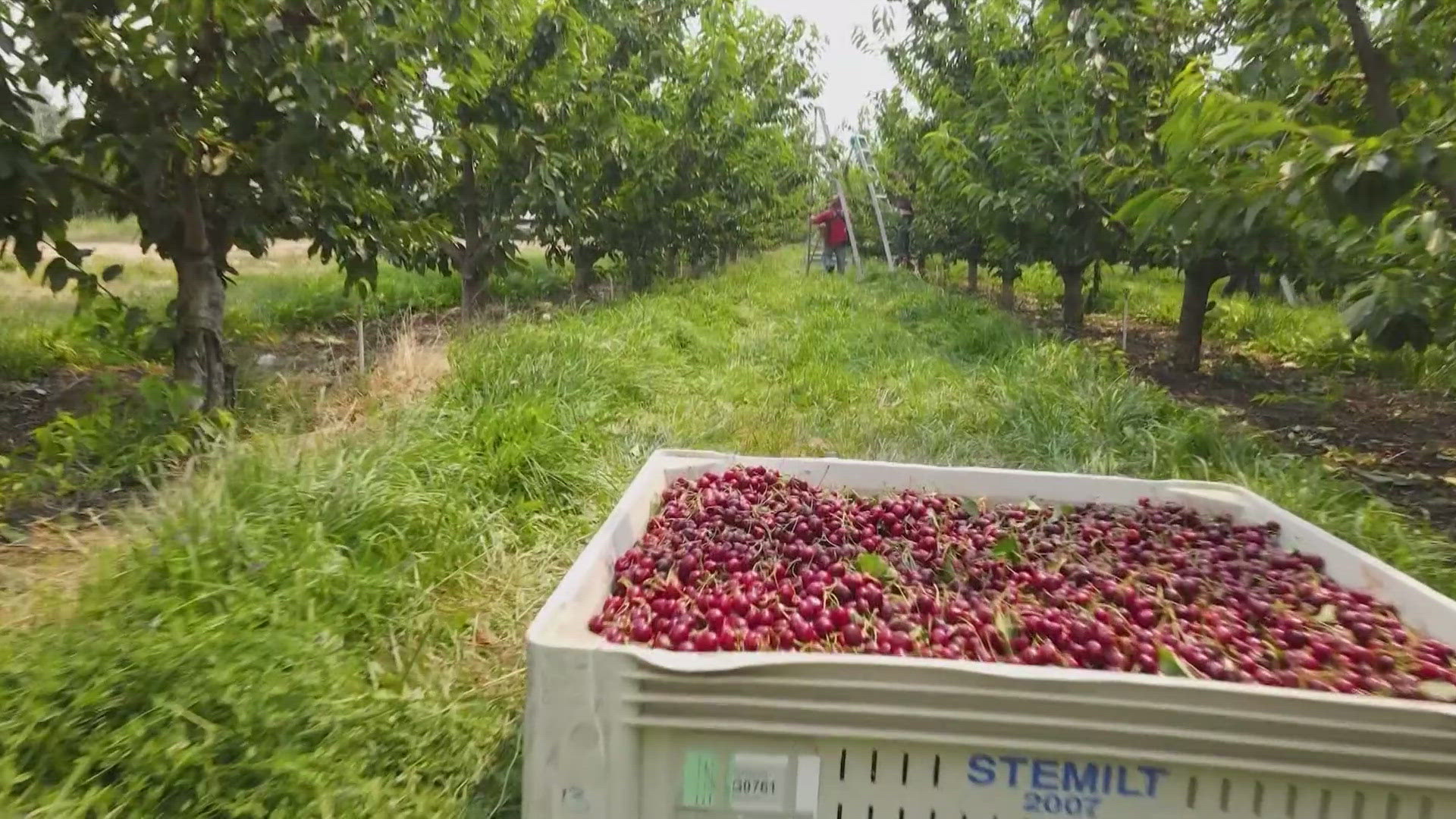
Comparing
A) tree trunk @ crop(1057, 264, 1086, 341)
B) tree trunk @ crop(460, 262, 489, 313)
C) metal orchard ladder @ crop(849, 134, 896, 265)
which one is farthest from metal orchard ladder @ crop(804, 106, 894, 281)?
tree trunk @ crop(460, 262, 489, 313)

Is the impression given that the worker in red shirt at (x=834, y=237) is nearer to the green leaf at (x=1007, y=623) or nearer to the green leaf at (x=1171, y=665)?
the green leaf at (x=1007, y=623)

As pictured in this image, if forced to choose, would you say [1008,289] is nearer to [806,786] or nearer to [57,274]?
[57,274]

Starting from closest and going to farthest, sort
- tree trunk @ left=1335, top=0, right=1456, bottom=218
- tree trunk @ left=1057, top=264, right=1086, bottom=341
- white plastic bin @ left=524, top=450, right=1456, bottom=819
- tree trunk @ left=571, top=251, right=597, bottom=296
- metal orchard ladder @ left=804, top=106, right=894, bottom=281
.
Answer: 1. white plastic bin @ left=524, top=450, right=1456, bottom=819
2. tree trunk @ left=1335, top=0, right=1456, bottom=218
3. tree trunk @ left=1057, top=264, right=1086, bottom=341
4. tree trunk @ left=571, top=251, right=597, bottom=296
5. metal orchard ladder @ left=804, top=106, right=894, bottom=281

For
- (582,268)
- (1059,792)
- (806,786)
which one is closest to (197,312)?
(806,786)

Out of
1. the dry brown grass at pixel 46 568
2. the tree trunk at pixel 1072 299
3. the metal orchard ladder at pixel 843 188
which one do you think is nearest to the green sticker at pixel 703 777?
the dry brown grass at pixel 46 568

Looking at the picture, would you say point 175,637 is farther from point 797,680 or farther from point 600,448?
point 600,448

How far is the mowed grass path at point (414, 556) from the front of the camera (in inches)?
59.0

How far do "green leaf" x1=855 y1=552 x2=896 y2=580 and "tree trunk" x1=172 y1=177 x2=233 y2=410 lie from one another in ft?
9.65

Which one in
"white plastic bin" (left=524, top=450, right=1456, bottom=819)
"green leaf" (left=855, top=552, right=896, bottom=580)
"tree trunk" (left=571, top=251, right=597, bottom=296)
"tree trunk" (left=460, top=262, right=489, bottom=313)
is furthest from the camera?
"tree trunk" (left=571, top=251, right=597, bottom=296)

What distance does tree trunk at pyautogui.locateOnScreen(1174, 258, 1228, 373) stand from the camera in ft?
21.6

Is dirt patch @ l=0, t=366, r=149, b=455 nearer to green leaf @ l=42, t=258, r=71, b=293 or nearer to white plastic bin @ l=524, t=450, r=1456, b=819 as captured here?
green leaf @ l=42, t=258, r=71, b=293

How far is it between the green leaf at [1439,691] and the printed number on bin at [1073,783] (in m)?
0.47

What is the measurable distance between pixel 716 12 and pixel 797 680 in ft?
42.2

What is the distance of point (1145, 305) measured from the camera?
1298 centimetres
